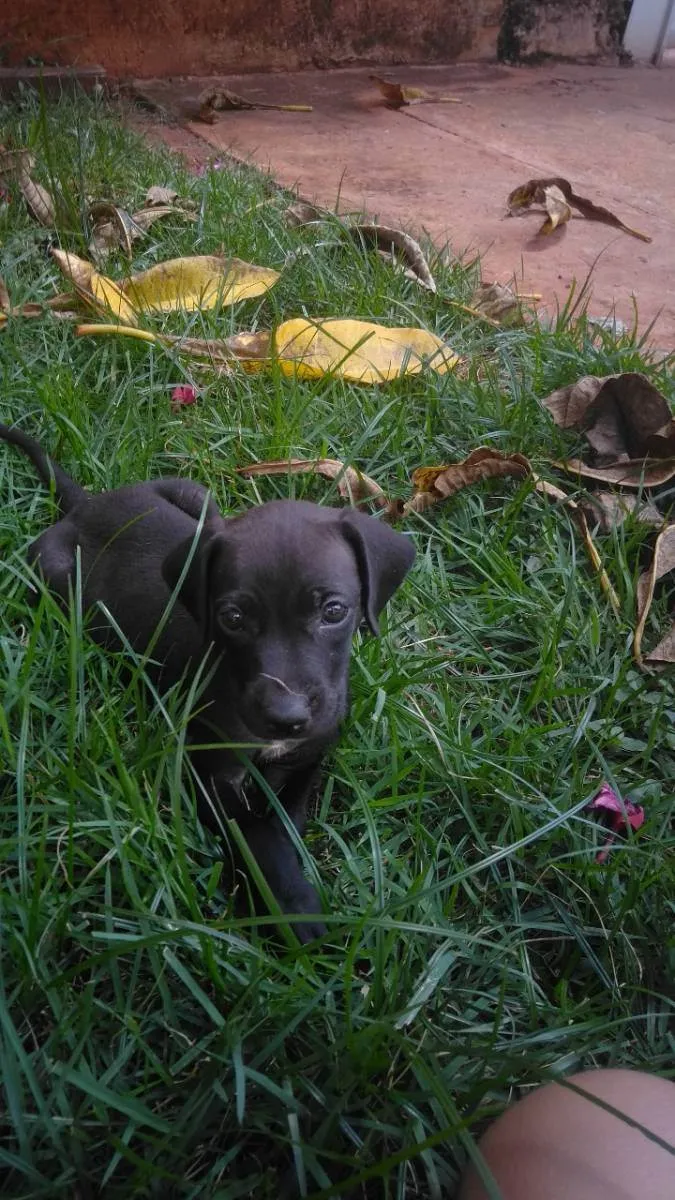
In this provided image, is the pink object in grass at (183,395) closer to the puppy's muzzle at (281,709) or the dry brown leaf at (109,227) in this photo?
the dry brown leaf at (109,227)

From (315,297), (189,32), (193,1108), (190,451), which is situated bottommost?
(193,1108)

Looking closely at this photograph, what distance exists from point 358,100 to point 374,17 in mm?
1160

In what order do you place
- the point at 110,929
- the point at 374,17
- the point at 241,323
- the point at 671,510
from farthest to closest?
the point at 374,17 → the point at 241,323 → the point at 671,510 → the point at 110,929

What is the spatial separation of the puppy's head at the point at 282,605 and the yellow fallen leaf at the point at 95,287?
1728 millimetres

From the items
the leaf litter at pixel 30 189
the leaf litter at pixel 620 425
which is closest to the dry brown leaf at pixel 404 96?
the leaf litter at pixel 30 189

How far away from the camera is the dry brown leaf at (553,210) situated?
17.8ft

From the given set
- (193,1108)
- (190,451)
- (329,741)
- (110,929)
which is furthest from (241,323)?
(193,1108)

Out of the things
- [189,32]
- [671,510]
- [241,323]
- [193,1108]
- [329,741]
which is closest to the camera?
[193,1108]

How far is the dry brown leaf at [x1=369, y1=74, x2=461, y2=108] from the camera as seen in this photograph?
304 inches

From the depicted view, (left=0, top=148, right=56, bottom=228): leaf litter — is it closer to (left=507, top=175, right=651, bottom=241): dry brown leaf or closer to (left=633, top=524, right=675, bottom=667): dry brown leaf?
(left=507, top=175, right=651, bottom=241): dry brown leaf

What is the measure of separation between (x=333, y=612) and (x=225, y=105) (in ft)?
20.0

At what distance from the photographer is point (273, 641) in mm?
2197

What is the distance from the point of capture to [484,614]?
286 centimetres

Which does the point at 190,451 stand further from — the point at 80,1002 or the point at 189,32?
the point at 189,32
